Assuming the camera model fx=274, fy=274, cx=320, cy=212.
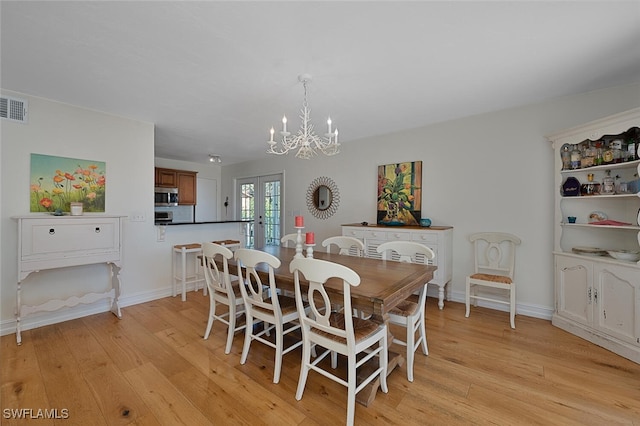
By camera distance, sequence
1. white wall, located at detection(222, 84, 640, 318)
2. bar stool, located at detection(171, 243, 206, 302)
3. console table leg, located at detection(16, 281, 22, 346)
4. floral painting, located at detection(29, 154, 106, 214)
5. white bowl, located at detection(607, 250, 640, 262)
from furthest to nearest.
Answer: bar stool, located at detection(171, 243, 206, 302) → white wall, located at detection(222, 84, 640, 318) → floral painting, located at detection(29, 154, 106, 214) → console table leg, located at detection(16, 281, 22, 346) → white bowl, located at detection(607, 250, 640, 262)

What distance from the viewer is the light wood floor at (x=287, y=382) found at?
163cm

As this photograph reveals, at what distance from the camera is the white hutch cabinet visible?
7.38 feet

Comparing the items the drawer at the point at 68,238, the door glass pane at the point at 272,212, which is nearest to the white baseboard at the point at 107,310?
the drawer at the point at 68,238

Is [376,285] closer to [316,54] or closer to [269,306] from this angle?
[269,306]

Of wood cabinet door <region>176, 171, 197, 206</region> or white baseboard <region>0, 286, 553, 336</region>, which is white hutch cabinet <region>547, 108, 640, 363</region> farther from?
wood cabinet door <region>176, 171, 197, 206</region>

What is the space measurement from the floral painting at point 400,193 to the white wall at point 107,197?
9.54 ft

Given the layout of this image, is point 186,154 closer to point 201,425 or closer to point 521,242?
point 201,425

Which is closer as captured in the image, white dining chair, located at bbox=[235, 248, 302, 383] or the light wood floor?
the light wood floor

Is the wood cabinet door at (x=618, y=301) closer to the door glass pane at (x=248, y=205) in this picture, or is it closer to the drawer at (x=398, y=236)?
the drawer at (x=398, y=236)

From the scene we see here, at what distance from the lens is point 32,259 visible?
2531 mm

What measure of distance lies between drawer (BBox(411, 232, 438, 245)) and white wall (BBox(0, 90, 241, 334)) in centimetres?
319

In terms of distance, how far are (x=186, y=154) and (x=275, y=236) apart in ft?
8.13

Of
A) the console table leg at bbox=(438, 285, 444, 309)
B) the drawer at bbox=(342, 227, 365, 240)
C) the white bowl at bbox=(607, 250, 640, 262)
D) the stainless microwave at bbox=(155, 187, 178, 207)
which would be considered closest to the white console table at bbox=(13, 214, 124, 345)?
the stainless microwave at bbox=(155, 187, 178, 207)

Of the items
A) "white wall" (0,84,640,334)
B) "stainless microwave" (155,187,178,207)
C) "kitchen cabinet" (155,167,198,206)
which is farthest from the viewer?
"kitchen cabinet" (155,167,198,206)
